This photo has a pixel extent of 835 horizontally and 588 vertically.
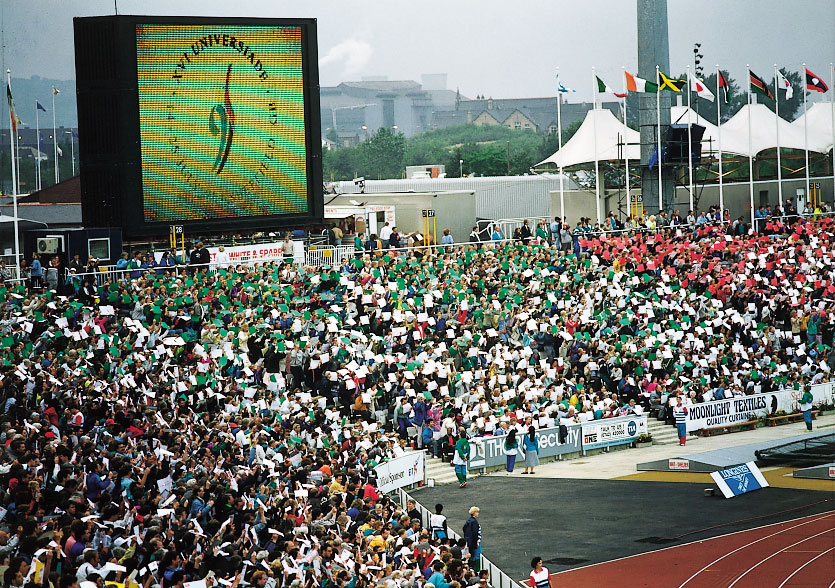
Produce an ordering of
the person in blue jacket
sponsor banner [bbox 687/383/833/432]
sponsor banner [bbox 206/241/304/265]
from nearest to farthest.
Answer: the person in blue jacket, sponsor banner [bbox 687/383/833/432], sponsor banner [bbox 206/241/304/265]

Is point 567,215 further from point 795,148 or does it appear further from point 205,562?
point 205,562

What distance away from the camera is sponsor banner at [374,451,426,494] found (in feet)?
57.7

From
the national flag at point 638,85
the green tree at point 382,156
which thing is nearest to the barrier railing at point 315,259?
the national flag at point 638,85

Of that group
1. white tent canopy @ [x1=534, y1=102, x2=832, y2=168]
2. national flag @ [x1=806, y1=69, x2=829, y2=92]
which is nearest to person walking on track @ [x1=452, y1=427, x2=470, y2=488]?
white tent canopy @ [x1=534, y1=102, x2=832, y2=168]

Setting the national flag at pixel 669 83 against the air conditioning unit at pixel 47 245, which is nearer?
the air conditioning unit at pixel 47 245

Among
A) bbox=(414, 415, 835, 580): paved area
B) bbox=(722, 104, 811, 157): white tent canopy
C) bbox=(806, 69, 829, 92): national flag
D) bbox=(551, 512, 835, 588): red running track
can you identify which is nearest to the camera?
bbox=(551, 512, 835, 588): red running track

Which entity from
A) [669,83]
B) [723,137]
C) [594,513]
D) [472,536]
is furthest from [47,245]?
[723,137]

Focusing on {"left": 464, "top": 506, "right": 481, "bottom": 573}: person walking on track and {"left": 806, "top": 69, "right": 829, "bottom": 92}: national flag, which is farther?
{"left": 806, "top": 69, "right": 829, "bottom": 92}: national flag

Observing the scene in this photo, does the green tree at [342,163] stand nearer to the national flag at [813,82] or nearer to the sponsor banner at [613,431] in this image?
the national flag at [813,82]

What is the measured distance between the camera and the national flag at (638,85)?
110ft

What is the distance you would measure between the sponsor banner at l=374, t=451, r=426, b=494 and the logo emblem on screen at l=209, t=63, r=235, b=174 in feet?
26.8

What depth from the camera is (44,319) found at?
58.5 feet

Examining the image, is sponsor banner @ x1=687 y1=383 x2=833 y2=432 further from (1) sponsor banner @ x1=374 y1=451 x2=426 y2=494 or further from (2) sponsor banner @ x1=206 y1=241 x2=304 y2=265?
(2) sponsor banner @ x1=206 y1=241 x2=304 y2=265

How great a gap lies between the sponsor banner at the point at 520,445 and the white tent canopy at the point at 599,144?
18.4 m
